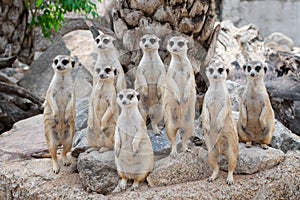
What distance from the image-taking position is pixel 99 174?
111 inches

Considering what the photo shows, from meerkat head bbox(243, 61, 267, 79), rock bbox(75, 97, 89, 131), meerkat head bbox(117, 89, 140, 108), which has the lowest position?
rock bbox(75, 97, 89, 131)

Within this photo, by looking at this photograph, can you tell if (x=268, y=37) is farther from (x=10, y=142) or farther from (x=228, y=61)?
(x=10, y=142)

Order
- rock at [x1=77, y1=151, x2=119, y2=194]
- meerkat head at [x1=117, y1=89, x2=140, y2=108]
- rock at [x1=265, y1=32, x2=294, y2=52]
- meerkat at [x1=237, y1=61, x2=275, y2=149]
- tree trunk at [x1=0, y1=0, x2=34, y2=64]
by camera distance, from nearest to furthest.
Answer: meerkat head at [x1=117, y1=89, x2=140, y2=108] < rock at [x1=77, y1=151, x2=119, y2=194] < meerkat at [x1=237, y1=61, x2=275, y2=149] < tree trunk at [x1=0, y1=0, x2=34, y2=64] < rock at [x1=265, y1=32, x2=294, y2=52]

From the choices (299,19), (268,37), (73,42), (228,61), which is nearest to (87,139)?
(228,61)

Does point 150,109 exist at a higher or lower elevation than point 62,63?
lower

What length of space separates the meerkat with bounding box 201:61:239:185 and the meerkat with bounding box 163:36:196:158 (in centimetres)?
11

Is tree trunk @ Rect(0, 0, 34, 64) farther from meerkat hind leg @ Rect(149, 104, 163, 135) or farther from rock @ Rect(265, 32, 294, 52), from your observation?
meerkat hind leg @ Rect(149, 104, 163, 135)

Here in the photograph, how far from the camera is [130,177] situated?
9.10 ft

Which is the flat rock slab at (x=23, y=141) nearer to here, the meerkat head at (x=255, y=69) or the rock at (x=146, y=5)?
the rock at (x=146, y=5)

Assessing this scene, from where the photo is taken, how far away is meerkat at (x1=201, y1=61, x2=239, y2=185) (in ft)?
9.14

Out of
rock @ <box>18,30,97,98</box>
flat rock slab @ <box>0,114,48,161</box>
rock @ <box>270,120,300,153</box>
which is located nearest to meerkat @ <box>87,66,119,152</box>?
flat rock slab @ <box>0,114,48,161</box>

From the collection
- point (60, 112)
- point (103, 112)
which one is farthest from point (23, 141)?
point (103, 112)

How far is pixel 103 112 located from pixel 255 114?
0.94m

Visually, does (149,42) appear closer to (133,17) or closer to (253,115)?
(133,17)
